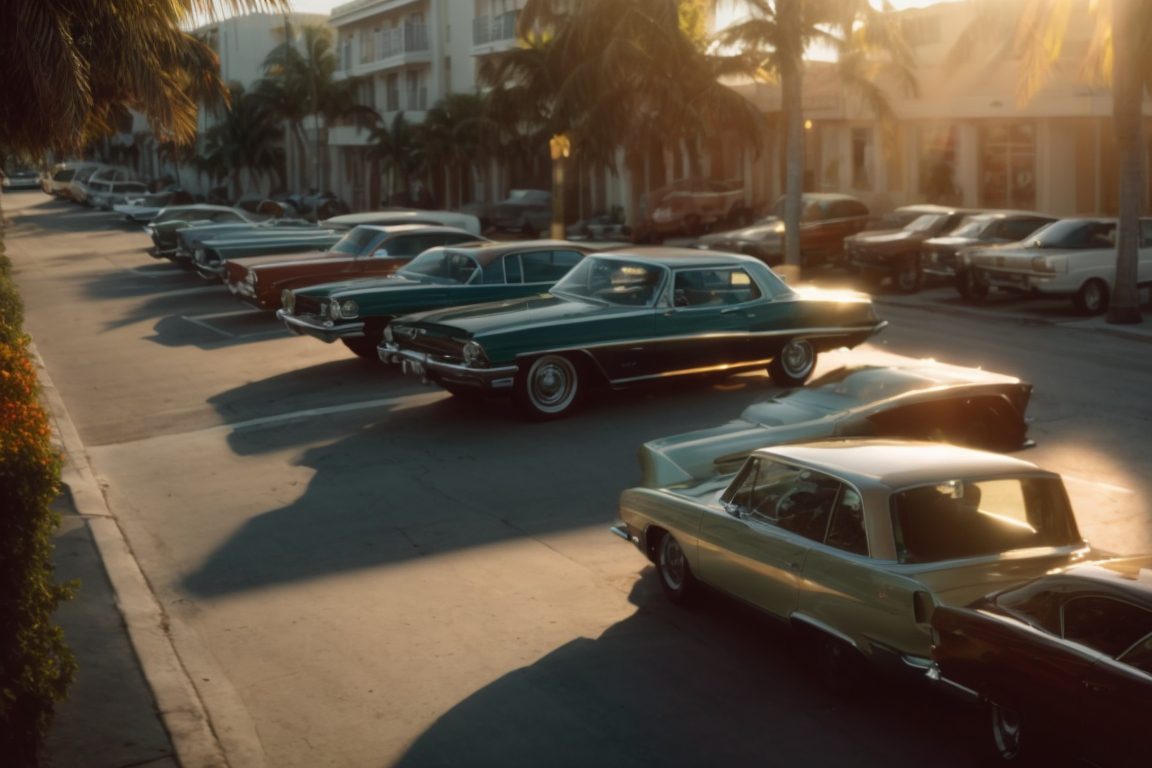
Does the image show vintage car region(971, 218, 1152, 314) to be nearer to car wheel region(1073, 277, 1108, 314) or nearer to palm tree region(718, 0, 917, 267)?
car wheel region(1073, 277, 1108, 314)

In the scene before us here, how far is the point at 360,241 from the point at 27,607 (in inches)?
681

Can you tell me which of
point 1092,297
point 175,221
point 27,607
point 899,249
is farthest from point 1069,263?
point 175,221

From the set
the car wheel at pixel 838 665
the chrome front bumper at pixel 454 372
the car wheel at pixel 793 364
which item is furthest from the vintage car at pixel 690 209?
the car wheel at pixel 838 665

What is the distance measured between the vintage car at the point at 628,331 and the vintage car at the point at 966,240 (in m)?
8.89

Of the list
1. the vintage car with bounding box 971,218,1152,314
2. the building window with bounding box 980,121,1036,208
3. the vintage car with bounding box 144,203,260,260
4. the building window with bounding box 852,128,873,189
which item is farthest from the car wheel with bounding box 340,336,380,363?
the building window with bounding box 852,128,873,189

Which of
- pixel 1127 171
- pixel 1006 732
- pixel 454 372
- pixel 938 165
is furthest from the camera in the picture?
pixel 938 165

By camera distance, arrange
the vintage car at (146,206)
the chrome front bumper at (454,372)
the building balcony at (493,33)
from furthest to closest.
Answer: the vintage car at (146,206) < the building balcony at (493,33) < the chrome front bumper at (454,372)

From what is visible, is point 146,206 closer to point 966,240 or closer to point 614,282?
point 966,240

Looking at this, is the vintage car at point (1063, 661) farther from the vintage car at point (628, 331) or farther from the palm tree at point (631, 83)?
the palm tree at point (631, 83)

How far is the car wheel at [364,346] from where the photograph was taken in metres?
17.5

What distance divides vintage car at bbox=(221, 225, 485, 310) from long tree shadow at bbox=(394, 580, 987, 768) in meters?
14.5

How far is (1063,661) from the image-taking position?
17.7ft

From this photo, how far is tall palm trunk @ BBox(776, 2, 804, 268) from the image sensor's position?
93.4 feet

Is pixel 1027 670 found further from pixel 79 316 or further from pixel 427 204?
pixel 427 204
